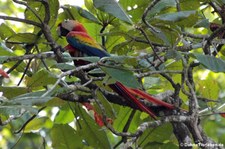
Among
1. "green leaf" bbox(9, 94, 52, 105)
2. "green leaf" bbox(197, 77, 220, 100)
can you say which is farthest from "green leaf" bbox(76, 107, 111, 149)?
"green leaf" bbox(9, 94, 52, 105)

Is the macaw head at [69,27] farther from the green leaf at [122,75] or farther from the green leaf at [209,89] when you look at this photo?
the green leaf at [122,75]

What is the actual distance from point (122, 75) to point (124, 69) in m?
0.02

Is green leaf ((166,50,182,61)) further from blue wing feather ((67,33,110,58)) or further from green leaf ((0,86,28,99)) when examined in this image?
blue wing feather ((67,33,110,58))

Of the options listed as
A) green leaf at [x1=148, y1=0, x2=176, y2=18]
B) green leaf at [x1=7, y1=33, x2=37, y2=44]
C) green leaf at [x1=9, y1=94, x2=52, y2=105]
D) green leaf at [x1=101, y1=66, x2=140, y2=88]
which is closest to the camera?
green leaf at [x1=9, y1=94, x2=52, y2=105]

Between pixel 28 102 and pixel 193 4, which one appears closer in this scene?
pixel 28 102

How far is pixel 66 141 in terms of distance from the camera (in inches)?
71.6

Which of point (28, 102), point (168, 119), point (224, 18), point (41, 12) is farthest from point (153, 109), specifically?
point (28, 102)

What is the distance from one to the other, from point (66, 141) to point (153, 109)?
0.31 meters

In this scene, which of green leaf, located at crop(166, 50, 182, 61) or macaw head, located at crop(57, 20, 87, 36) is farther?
macaw head, located at crop(57, 20, 87, 36)

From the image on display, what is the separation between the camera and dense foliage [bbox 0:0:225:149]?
145cm

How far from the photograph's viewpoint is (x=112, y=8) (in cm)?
148

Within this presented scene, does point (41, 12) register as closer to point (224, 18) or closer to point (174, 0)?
point (174, 0)

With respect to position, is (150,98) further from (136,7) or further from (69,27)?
(69,27)

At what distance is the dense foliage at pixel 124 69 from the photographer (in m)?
1.45
